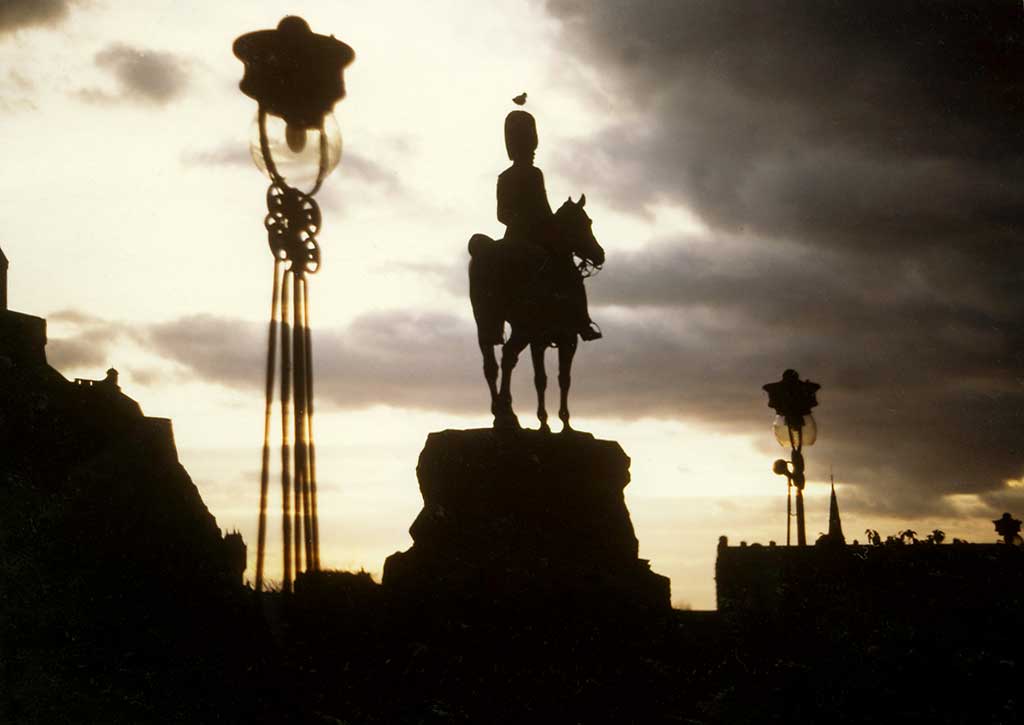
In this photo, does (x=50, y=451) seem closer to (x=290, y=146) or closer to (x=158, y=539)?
(x=158, y=539)

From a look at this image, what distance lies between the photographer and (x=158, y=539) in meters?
30.9

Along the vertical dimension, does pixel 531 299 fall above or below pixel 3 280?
below

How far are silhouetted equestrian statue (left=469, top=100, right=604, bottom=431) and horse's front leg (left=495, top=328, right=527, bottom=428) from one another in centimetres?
1

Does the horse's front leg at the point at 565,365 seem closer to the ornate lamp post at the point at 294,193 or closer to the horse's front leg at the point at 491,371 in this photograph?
the horse's front leg at the point at 491,371

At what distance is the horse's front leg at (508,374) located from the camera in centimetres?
1322

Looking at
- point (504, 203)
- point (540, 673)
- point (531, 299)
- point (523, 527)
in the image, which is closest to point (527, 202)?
point (504, 203)

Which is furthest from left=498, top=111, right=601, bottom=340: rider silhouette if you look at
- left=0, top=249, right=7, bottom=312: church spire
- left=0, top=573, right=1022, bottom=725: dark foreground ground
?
left=0, top=249, right=7, bottom=312: church spire

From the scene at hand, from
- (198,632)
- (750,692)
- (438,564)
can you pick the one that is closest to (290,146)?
(438,564)

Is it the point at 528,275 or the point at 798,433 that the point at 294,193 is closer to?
the point at 528,275

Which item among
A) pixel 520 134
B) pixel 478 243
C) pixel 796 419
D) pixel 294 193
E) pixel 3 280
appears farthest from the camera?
pixel 3 280

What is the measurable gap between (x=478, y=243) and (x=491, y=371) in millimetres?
1427

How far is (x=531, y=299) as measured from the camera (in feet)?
43.8

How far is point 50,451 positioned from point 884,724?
85.9 feet

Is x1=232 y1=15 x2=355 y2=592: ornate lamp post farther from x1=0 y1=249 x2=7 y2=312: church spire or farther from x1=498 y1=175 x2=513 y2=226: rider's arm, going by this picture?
x1=0 y1=249 x2=7 y2=312: church spire
